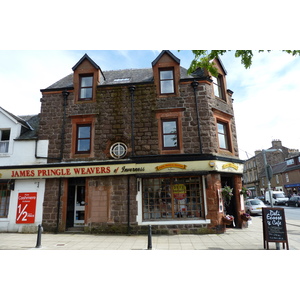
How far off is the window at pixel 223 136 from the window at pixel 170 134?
8.55 ft

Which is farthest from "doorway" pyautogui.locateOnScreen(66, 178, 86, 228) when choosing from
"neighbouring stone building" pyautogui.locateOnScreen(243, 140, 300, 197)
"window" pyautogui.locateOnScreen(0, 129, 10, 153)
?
"neighbouring stone building" pyautogui.locateOnScreen(243, 140, 300, 197)

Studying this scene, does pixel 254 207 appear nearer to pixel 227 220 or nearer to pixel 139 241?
pixel 227 220

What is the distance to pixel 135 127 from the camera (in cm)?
1102

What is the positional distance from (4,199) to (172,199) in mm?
9240

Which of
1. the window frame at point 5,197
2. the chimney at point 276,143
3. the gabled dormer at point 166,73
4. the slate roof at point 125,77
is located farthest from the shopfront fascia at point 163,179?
the chimney at point 276,143

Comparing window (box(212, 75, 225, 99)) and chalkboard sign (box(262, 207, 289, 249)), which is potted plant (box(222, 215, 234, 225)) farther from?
window (box(212, 75, 225, 99))

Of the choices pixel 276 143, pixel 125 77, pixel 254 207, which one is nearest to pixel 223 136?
pixel 125 77

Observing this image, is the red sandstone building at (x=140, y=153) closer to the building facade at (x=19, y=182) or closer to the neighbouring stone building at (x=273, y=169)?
the building facade at (x=19, y=182)

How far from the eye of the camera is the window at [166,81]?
11531 mm

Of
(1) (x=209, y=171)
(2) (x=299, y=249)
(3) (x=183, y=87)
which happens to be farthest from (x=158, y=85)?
(2) (x=299, y=249)

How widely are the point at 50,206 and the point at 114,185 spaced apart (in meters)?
3.55

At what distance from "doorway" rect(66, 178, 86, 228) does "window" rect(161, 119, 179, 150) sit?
495 centimetres

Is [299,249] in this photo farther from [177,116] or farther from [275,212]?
[177,116]

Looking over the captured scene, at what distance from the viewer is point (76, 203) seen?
11.4 meters
